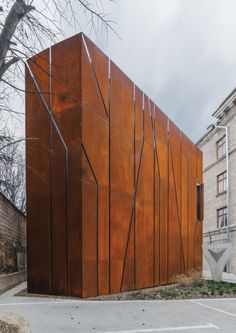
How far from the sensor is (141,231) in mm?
15750

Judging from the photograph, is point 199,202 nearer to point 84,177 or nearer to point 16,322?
point 84,177

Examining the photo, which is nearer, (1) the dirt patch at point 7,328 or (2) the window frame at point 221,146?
(1) the dirt patch at point 7,328

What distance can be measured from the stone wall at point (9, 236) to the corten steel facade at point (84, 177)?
3.23m

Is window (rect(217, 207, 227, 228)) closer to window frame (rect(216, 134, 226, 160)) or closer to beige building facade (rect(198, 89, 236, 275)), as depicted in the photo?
beige building facade (rect(198, 89, 236, 275))

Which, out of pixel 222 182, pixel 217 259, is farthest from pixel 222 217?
pixel 217 259

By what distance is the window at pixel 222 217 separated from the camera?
34500 mm

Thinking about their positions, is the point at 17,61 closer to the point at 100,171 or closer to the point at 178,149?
the point at 100,171

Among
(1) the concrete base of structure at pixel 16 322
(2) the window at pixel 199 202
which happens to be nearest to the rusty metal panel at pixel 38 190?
(1) the concrete base of structure at pixel 16 322

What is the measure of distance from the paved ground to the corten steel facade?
63.4 inches

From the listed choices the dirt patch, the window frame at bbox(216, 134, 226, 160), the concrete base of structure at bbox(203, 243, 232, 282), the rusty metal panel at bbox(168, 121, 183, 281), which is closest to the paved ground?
the dirt patch

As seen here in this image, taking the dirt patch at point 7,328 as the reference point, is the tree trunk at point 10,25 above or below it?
above

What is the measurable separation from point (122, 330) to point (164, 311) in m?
2.41

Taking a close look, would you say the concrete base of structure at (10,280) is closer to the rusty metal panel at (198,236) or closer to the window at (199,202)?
the rusty metal panel at (198,236)

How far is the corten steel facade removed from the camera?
12.3 meters
